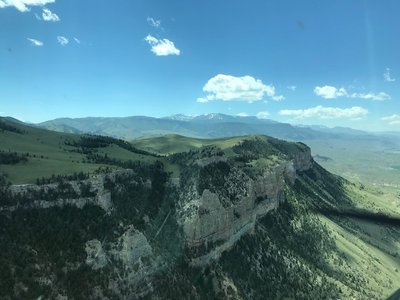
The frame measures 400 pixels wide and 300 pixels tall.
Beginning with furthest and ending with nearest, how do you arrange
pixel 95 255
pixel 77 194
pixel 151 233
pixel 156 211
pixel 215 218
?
pixel 215 218, pixel 156 211, pixel 151 233, pixel 77 194, pixel 95 255

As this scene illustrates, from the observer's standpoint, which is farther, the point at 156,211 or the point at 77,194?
the point at 156,211

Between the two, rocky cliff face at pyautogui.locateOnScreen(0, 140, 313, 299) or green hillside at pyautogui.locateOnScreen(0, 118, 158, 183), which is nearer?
rocky cliff face at pyautogui.locateOnScreen(0, 140, 313, 299)

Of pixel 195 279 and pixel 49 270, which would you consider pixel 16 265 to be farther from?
pixel 195 279

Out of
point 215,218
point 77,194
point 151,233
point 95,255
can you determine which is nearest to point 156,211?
point 151,233

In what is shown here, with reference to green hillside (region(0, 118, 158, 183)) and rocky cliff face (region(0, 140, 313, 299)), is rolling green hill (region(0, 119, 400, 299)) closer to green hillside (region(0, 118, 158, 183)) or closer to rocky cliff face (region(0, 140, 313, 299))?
rocky cliff face (region(0, 140, 313, 299))

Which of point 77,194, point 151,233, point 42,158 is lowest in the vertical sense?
point 151,233

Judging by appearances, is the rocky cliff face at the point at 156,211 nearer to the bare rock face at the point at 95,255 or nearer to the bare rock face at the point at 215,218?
the bare rock face at the point at 95,255

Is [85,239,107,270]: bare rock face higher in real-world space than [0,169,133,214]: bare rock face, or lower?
lower

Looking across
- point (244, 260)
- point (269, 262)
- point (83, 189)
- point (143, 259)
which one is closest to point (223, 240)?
point (244, 260)

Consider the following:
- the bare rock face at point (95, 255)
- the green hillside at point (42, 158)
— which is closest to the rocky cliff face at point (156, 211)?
the bare rock face at point (95, 255)

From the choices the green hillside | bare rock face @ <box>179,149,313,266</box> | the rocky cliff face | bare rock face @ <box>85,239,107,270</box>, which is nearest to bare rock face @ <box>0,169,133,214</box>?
the rocky cliff face

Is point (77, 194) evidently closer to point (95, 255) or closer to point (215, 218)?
point (95, 255)
